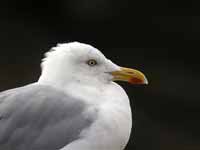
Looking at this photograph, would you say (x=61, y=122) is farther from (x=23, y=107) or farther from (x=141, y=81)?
(x=141, y=81)

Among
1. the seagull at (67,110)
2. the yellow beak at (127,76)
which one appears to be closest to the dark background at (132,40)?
the yellow beak at (127,76)

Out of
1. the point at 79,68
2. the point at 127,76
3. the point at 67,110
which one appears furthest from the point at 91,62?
the point at 67,110

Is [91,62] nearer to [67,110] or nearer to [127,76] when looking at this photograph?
[127,76]

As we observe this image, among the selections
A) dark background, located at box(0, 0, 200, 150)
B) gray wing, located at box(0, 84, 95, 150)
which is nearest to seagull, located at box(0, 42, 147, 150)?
gray wing, located at box(0, 84, 95, 150)

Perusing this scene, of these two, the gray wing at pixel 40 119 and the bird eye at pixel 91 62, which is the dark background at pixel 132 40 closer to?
the bird eye at pixel 91 62

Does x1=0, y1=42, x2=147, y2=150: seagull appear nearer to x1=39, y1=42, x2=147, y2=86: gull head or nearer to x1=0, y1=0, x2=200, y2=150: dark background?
x1=39, y1=42, x2=147, y2=86: gull head

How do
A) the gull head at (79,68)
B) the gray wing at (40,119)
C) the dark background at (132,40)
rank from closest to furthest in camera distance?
the gray wing at (40,119), the gull head at (79,68), the dark background at (132,40)
